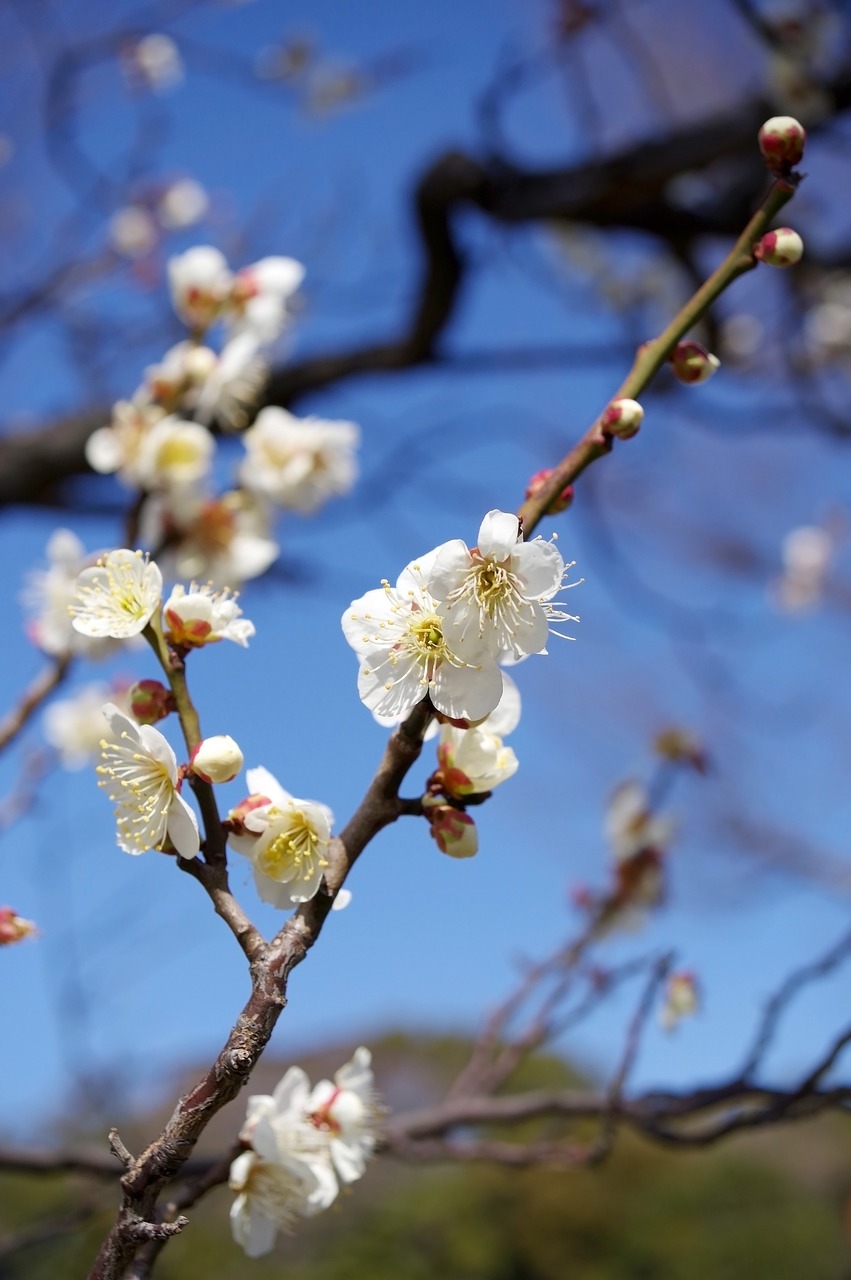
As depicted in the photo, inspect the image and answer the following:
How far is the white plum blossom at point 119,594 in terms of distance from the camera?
721mm

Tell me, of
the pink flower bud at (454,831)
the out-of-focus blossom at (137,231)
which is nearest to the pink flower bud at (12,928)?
the pink flower bud at (454,831)

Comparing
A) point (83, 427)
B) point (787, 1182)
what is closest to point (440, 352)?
point (83, 427)

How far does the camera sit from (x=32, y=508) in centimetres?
292

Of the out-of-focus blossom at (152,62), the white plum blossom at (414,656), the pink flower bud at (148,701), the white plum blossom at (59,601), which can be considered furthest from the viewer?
the out-of-focus blossom at (152,62)

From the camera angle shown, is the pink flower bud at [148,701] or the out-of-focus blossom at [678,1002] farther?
the out-of-focus blossom at [678,1002]

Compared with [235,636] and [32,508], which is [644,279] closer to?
[32,508]

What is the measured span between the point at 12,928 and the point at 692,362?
632 mm

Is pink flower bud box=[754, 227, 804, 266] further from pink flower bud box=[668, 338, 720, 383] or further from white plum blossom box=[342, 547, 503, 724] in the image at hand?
white plum blossom box=[342, 547, 503, 724]

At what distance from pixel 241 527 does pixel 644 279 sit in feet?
9.96

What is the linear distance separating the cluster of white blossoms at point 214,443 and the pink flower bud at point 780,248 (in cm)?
88

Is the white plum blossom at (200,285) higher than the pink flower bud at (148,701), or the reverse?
the white plum blossom at (200,285)

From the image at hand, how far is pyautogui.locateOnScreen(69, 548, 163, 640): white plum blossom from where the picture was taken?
2.36 feet

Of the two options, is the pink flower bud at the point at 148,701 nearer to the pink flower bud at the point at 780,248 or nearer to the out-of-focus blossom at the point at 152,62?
the pink flower bud at the point at 780,248

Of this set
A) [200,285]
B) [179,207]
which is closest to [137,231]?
[179,207]
